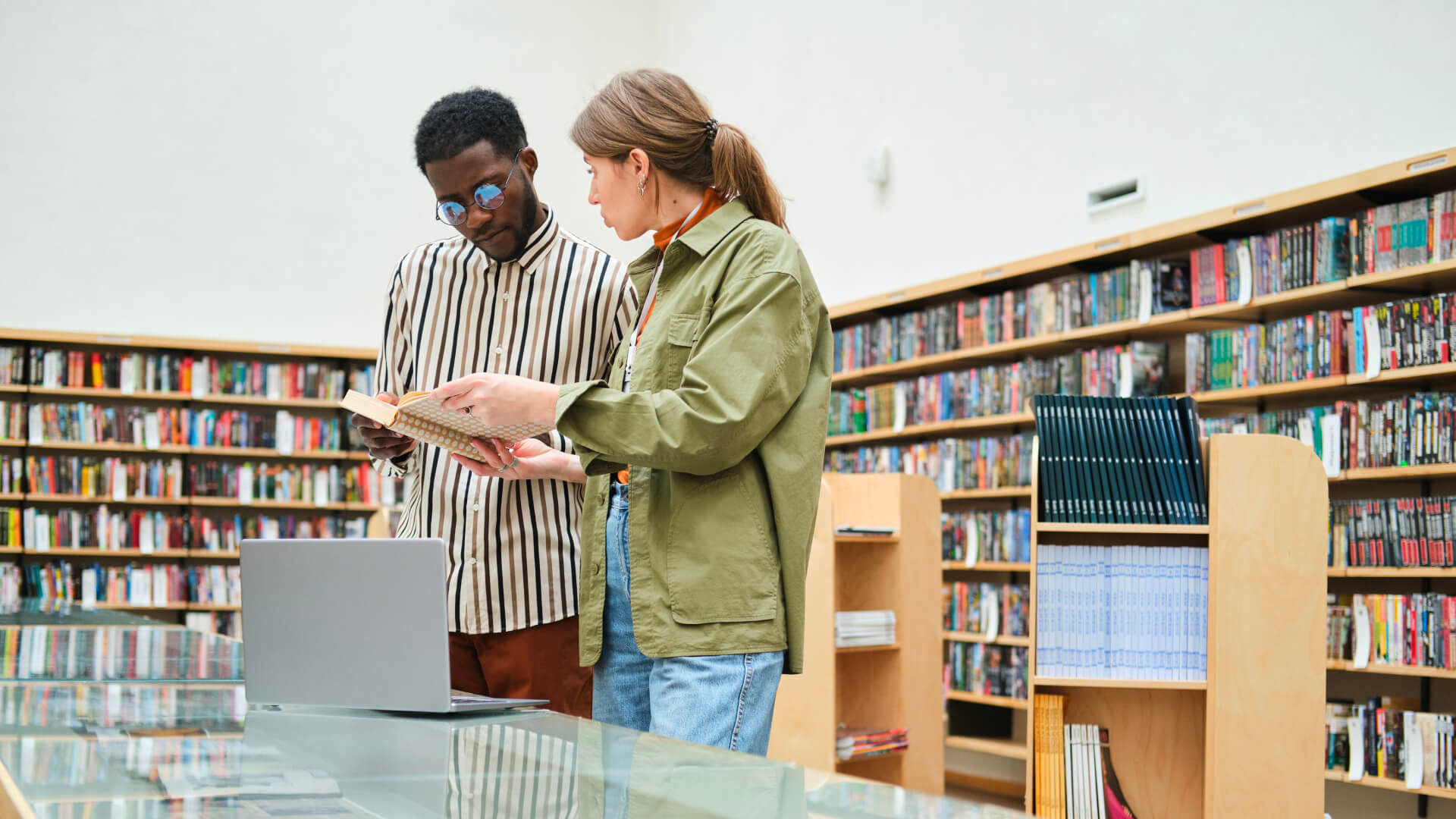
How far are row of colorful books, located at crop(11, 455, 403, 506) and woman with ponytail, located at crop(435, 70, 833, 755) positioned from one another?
20.6 feet

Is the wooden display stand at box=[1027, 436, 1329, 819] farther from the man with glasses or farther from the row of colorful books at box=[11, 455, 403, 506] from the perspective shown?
the row of colorful books at box=[11, 455, 403, 506]

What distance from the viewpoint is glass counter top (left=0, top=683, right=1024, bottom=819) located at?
0.79m

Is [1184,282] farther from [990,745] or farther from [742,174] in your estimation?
[742,174]

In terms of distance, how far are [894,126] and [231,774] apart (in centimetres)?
617

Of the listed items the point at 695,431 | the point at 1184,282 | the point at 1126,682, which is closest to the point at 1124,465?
the point at 1126,682

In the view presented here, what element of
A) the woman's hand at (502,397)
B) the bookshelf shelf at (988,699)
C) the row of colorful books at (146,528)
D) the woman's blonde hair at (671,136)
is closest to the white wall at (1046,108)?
the bookshelf shelf at (988,699)

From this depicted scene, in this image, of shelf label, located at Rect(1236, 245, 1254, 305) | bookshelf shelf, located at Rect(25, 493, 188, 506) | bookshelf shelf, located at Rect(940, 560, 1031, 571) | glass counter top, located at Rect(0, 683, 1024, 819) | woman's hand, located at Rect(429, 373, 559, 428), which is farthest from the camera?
bookshelf shelf, located at Rect(25, 493, 188, 506)

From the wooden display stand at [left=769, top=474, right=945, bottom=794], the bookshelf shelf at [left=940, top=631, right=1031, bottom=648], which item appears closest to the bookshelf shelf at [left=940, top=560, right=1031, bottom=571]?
the bookshelf shelf at [left=940, top=631, right=1031, bottom=648]

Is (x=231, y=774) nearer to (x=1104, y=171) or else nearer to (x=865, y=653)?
(x=865, y=653)

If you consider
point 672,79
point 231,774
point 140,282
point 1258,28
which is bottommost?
point 231,774

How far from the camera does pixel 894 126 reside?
6664 mm

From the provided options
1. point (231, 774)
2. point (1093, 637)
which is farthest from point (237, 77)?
point (231, 774)

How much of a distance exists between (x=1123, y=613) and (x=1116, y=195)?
10.5ft

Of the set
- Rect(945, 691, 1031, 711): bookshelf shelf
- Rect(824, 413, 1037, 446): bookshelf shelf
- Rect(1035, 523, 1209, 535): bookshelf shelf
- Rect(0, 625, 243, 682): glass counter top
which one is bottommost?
Rect(945, 691, 1031, 711): bookshelf shelf
